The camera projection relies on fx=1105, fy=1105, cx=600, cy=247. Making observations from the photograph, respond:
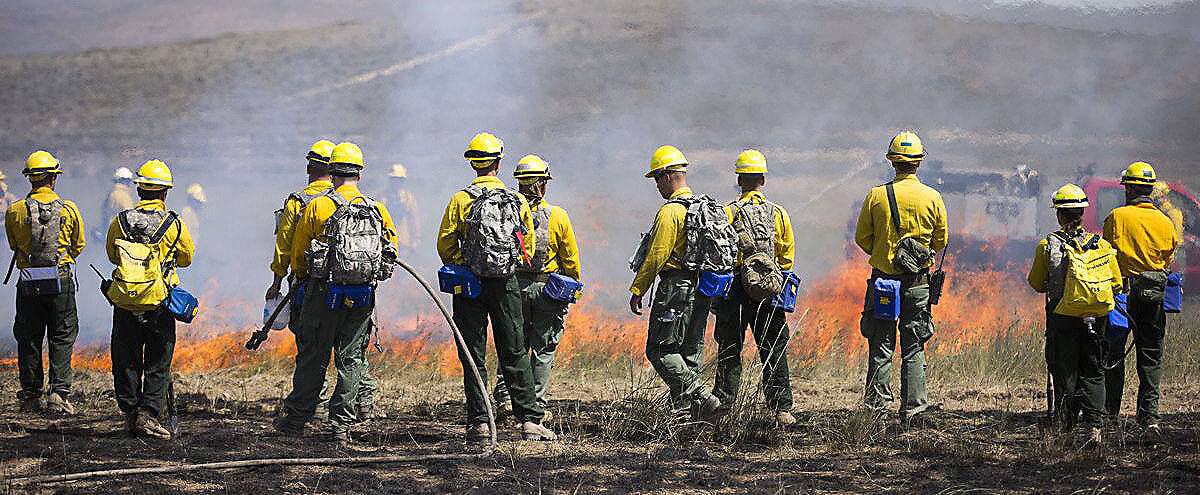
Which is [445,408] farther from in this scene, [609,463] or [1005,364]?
[1005,364]

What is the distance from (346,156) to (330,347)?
45.9 inches

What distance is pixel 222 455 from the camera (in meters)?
6.24

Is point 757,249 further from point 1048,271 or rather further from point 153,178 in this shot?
point 153,178

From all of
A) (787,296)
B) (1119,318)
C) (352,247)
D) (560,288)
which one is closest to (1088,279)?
(1119,318)

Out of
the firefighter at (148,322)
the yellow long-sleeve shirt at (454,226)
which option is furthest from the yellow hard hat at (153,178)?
the yellow long-sleeve shirt at (454,226)

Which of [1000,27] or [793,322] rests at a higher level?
[1000,27]

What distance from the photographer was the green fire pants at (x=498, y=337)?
258 inches

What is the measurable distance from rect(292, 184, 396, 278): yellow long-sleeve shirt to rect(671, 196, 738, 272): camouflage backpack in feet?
6.02

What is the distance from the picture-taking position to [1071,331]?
6820mm

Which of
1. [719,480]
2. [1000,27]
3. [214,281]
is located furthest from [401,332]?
[1000,27]

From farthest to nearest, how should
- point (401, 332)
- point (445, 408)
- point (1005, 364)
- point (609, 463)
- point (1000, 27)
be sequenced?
1. point (1000, 27)
2. point (401, 332)
3. point (1005, 364)
4. point (445, 408)
5. point (609, 463)

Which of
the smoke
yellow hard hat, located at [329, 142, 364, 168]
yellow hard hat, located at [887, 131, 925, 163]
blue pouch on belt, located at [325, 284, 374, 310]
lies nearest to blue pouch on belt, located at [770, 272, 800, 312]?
yellow hard hat, located at [887, 131, 925, 163]

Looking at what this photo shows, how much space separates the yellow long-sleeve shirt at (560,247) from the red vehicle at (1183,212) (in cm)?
1019

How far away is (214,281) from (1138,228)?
9.88 m
